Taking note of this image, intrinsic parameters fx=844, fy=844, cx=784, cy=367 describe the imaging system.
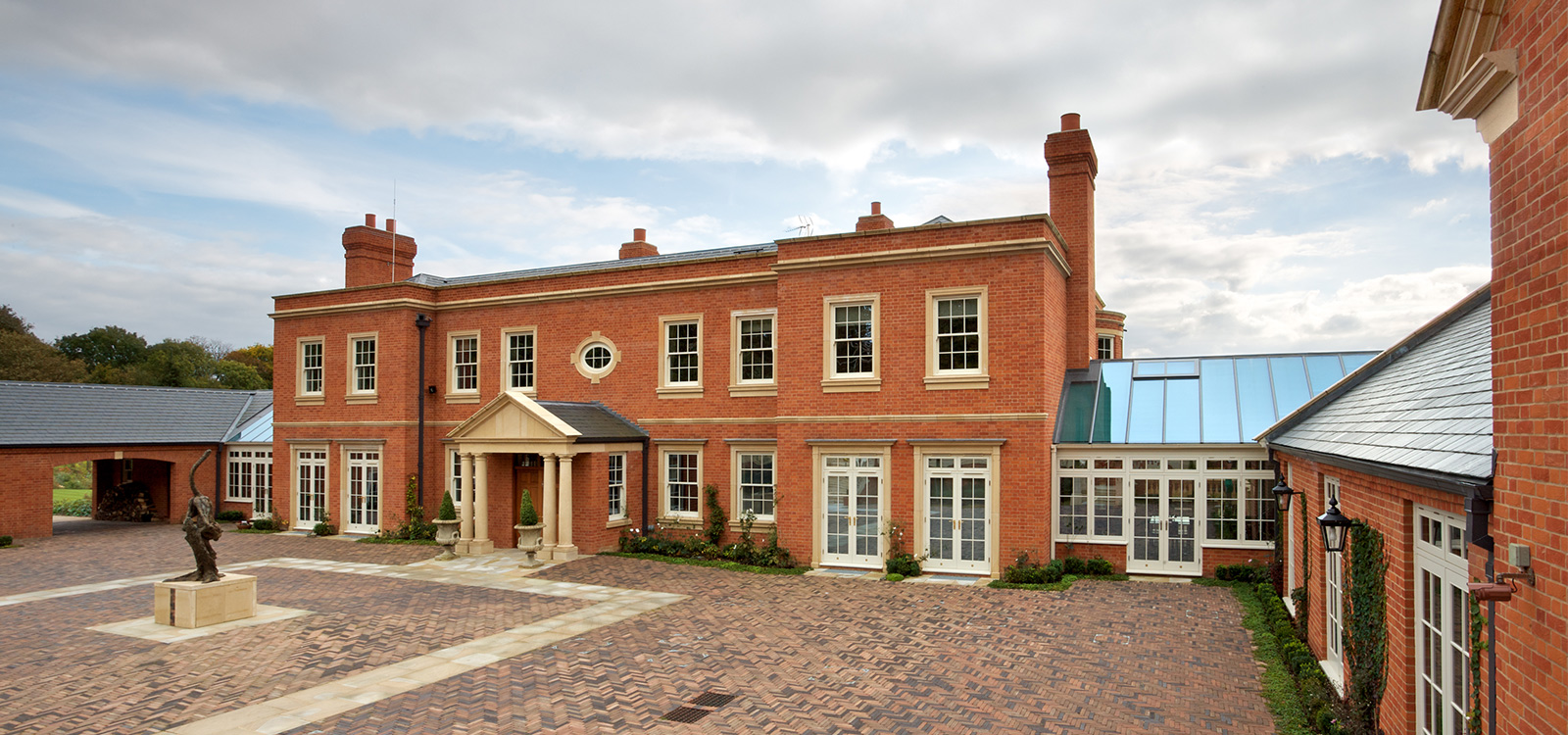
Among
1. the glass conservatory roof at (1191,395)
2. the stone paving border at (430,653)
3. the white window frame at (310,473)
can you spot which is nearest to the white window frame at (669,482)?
the stone paving border at (430,653)

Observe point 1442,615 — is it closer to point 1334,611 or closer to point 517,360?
point 1334,611

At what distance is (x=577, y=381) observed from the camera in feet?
71.5

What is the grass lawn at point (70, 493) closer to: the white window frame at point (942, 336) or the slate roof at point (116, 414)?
the slate roof at point (116, 414)

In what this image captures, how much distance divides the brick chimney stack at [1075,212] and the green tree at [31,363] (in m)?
53.9

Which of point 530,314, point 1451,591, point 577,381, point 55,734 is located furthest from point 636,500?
point 1451,591

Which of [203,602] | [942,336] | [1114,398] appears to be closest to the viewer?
[203,602]

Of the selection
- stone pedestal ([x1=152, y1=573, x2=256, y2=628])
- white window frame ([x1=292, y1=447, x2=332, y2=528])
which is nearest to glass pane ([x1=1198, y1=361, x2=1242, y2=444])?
stone pedestal ([x1=152, y1=573, x2=256, y2=628])

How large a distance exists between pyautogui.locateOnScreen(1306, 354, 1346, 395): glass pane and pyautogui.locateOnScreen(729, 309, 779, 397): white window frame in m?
11.5

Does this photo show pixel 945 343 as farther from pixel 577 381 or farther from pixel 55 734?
pixel 55 734

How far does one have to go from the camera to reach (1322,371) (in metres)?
18.5

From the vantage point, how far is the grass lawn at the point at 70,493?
3606cm

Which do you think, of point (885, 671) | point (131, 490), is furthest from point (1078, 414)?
point (131, 490)

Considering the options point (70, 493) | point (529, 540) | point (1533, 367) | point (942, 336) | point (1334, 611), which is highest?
point (942, 336)

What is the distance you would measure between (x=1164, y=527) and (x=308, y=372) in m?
23.6
